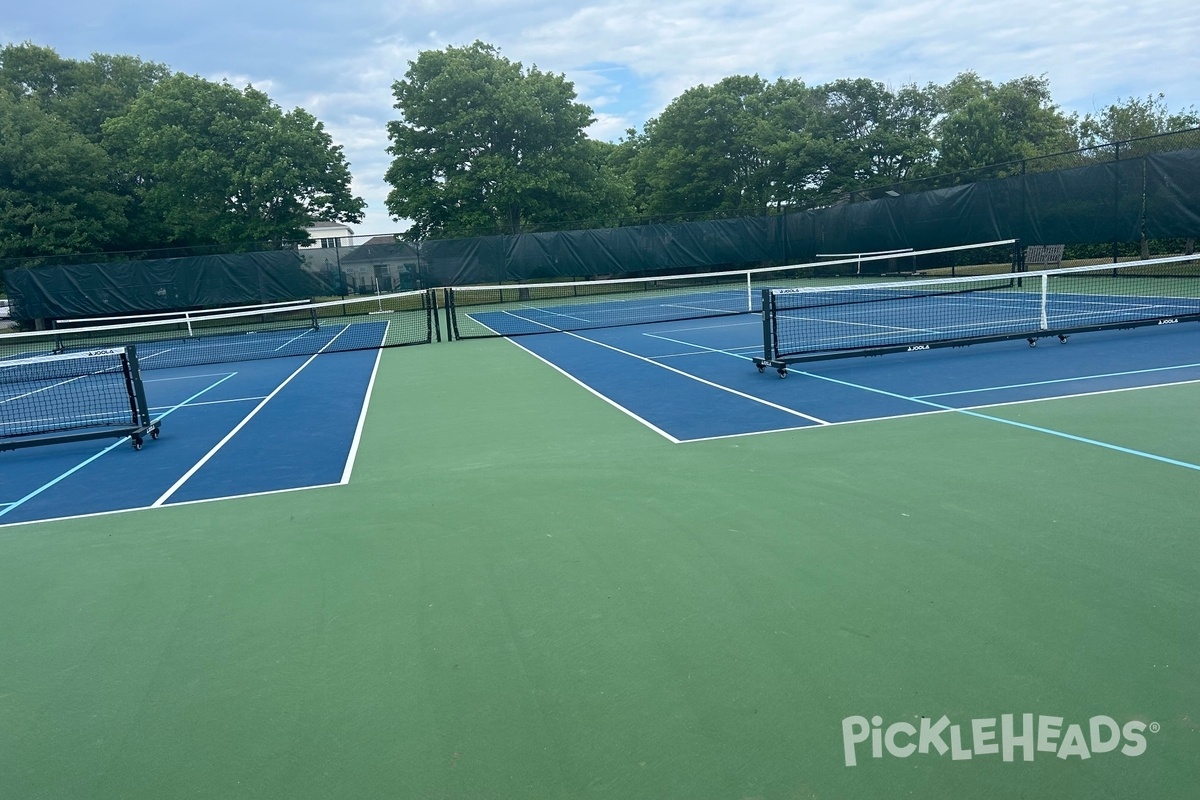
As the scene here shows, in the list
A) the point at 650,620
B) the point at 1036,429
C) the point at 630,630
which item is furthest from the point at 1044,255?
the point at 630,630

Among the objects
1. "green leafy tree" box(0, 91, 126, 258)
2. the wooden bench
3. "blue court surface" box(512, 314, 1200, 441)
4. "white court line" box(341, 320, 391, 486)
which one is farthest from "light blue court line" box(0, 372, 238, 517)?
"green leafy tree" box(0, 91, 126, 258)

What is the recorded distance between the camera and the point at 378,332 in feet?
69.8

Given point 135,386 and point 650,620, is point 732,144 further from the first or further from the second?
point 650,620

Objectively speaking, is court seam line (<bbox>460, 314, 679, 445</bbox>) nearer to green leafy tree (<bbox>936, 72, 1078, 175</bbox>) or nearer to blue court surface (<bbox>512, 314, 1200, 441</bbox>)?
blue court surface (<bbox>512, 314, 1200, 441</bbox>)

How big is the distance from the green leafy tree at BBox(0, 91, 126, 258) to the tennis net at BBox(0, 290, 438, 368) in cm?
634

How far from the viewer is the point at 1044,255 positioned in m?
22.0

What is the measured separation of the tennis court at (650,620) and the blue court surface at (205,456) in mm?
155

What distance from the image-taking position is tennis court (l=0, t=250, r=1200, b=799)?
265 centimetres

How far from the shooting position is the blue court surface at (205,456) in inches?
251

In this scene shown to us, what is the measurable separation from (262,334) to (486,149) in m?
17.7

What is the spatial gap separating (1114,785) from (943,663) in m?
0.74

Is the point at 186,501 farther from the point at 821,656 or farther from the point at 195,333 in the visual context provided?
the point at 195,333

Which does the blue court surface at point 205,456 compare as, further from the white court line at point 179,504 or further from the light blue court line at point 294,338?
the light blue court line at point 294,338

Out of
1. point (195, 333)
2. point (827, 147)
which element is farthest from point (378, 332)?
point (827, 147)
